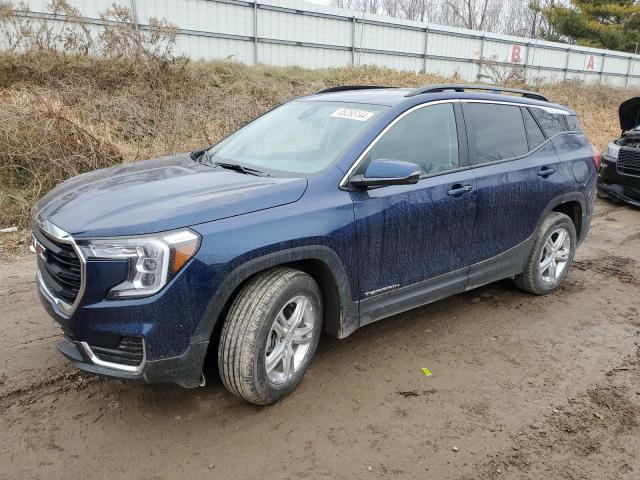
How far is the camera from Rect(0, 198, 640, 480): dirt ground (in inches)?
105

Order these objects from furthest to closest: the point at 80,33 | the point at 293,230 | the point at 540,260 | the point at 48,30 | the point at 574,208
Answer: the point at 80,33, the point at 48,30, the point at 574,208, the point at 540,260, the point at 293,230

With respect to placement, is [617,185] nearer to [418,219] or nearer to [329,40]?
[418,219]

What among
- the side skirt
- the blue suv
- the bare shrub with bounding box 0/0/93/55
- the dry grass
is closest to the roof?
the blue suv

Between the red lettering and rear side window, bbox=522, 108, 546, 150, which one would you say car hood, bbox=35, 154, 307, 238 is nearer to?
rear side window, bbox=522, 108, 546, 150

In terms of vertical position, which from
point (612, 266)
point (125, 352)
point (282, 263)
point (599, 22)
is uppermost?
point (599, 22)

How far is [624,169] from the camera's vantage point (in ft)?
27.8

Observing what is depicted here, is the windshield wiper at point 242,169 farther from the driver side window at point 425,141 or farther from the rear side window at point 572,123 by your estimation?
the rear side window at point 572,123

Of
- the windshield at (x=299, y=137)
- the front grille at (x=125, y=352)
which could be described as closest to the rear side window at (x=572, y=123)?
the windshield at (x=299, y=137)

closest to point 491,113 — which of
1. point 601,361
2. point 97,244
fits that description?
point 601,361

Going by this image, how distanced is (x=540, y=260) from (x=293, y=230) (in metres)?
2.83

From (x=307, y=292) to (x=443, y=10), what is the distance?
151ft

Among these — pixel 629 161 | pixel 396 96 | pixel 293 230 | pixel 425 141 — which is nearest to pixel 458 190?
pixel 425 141

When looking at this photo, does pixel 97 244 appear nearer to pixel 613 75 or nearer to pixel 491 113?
pixel 491 113

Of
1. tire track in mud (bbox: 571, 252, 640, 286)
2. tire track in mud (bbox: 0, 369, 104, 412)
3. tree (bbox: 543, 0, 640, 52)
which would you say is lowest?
tire track in mud (bbox: 571, 252, 640, 286)
